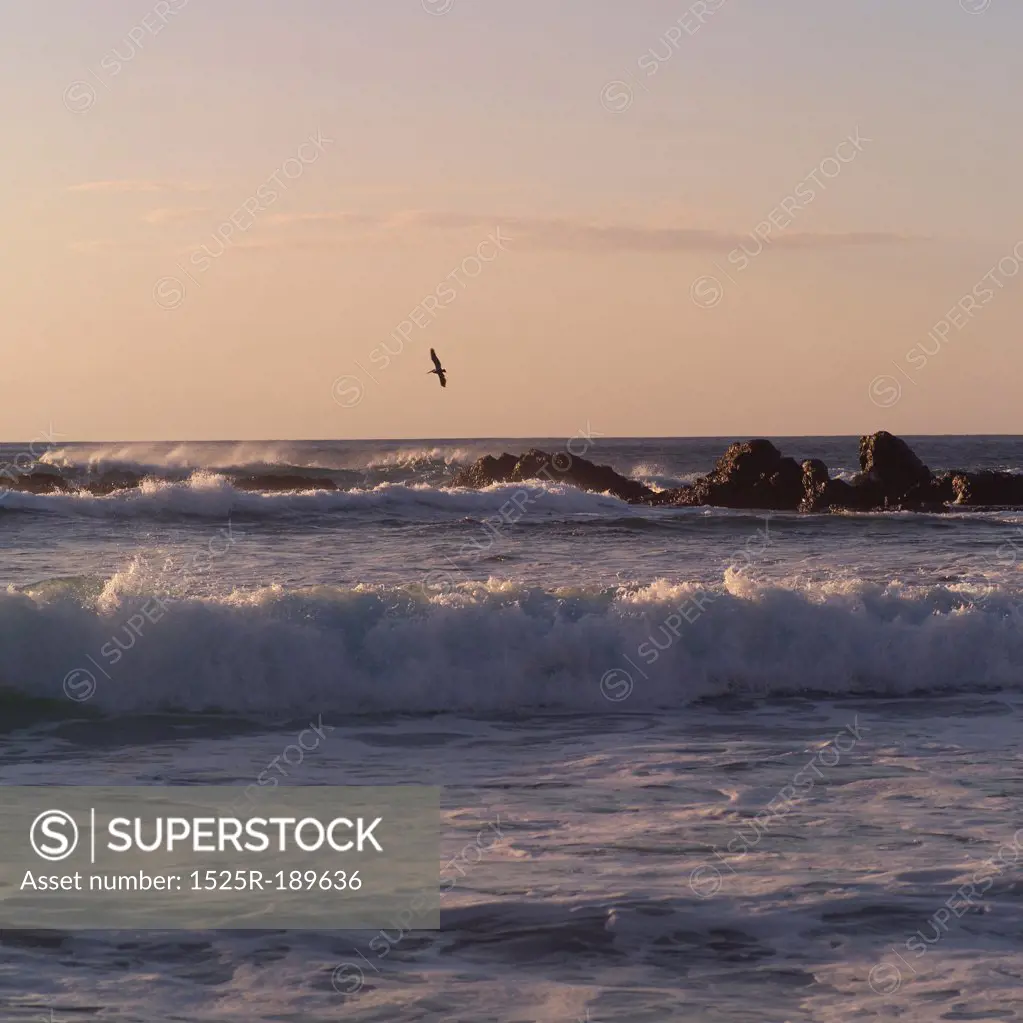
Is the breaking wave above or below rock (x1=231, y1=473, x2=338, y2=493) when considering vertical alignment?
below

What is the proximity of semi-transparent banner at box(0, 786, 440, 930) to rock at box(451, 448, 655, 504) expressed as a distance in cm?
3321

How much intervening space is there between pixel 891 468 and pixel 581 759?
3213 cm

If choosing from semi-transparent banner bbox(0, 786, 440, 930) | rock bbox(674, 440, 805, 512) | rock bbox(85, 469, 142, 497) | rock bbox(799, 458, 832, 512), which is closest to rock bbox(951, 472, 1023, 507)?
rock bbox(799, 458, 832, 512)

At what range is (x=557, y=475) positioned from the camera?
46.2m

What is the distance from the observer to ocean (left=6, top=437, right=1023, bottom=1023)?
6.44 m

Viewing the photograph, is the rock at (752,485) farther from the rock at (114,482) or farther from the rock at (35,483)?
the rock at (35,483)

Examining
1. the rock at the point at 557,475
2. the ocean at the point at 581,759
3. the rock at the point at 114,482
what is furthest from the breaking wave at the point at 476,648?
the rock at the point at 114,482

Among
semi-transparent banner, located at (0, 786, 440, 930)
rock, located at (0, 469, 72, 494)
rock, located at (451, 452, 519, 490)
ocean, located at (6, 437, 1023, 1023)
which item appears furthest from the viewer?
rock, located at (451, 452, 519, 490)

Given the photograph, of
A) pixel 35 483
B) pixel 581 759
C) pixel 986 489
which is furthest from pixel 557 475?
pixel 581 759

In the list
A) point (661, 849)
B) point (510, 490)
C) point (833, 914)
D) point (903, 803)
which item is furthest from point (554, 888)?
point (510, 490)

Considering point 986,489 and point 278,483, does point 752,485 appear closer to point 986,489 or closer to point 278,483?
point 986,489

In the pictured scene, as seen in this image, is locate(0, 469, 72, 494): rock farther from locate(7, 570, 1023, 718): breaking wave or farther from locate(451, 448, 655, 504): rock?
locate(7, 570, 1023, 718): breaking wave

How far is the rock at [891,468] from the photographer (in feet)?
132

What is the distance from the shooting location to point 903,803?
934 centimetres
